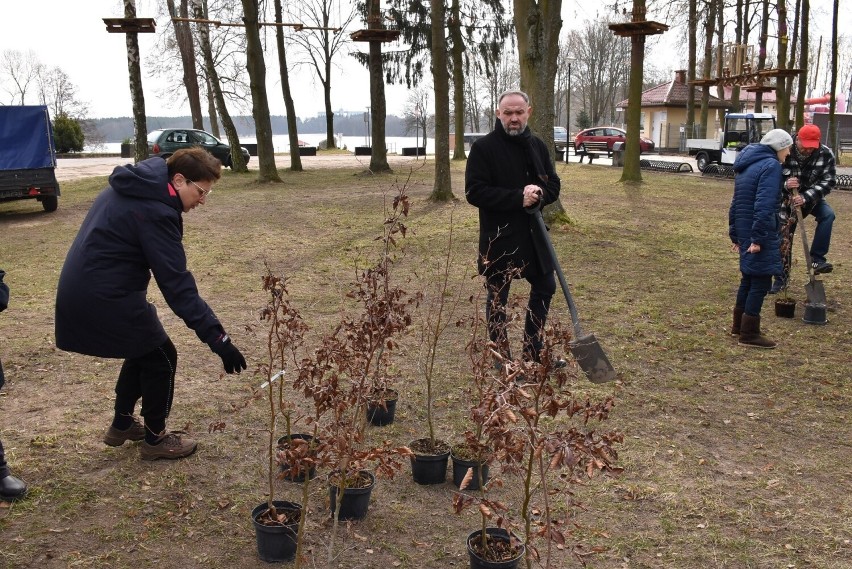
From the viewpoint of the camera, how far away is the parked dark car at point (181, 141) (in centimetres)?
2344

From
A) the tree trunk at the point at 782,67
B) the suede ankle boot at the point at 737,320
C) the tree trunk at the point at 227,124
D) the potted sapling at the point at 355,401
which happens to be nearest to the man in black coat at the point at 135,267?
the potted sapling at the point at 355,401

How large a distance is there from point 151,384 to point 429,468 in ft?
4.88

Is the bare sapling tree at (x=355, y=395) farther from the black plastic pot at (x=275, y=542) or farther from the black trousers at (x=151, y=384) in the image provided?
the black trousers at (x=151, y=384)

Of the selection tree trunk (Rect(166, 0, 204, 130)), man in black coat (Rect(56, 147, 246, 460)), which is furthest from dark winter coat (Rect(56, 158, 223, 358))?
tree trunk (Rect(166, 0, 204, 130))

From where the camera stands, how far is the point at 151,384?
12.3ft

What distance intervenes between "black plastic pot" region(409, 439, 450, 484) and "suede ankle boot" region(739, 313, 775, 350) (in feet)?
11.1

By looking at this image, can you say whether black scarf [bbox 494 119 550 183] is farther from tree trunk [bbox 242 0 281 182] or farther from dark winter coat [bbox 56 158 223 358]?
tree trunk [bbox 242 0 281 182]

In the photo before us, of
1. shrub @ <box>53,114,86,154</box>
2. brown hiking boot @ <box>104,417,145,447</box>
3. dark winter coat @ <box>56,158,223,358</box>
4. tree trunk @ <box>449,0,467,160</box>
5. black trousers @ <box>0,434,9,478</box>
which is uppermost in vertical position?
tree trunk @ <box>449,0,467,160</box>

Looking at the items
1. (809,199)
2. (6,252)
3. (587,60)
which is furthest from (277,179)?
(587,60)

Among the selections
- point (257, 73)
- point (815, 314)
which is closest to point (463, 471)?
point (815, 314)

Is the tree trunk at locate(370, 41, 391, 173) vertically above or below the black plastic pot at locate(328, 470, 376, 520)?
above

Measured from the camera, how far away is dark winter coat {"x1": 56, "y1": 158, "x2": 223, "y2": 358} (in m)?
3.35

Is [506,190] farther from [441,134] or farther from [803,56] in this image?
[803,56]

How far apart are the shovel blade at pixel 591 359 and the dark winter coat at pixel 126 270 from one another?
2.55 metres
